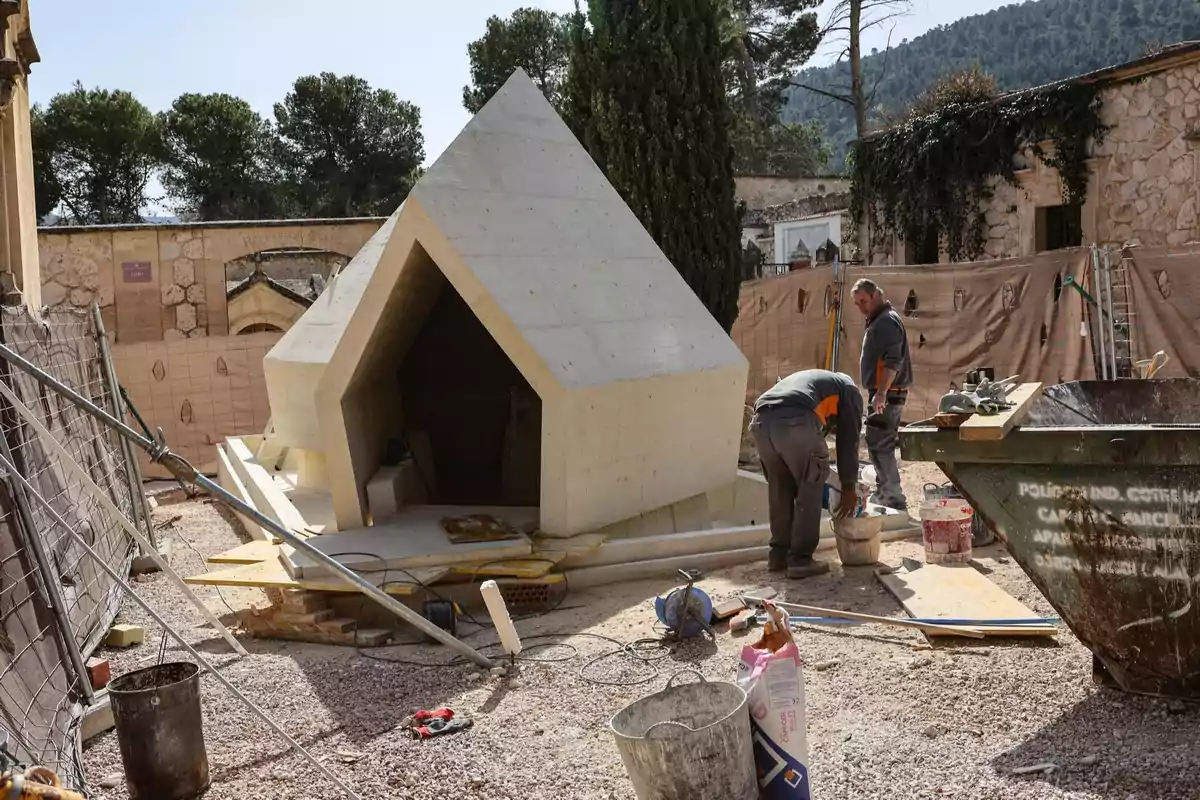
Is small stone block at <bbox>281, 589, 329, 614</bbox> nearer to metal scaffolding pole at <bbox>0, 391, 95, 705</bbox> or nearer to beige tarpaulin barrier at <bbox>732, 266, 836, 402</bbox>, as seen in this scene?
metal scaffolding pole at <bbox>0, 391, 95, 705</bbox>

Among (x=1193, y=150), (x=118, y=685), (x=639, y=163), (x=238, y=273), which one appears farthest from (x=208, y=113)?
(x=118, y=685)

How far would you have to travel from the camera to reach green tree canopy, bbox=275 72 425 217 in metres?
42.4

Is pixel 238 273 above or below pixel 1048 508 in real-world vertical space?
above

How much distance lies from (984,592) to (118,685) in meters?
4.35

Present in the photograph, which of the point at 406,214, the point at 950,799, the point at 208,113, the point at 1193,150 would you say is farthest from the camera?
the point at 208,113

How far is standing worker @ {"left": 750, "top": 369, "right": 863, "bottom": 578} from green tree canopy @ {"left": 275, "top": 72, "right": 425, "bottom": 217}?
121 ft

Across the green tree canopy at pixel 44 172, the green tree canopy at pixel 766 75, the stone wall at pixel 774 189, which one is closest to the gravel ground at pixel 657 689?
the stone wall at pixel 774 189

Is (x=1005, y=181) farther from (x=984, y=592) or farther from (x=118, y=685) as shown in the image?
(x=118, y=685)

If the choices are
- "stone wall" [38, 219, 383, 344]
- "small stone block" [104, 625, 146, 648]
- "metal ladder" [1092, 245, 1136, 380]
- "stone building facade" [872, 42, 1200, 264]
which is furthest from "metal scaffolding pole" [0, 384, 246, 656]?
"stone wall" [38, 219, 383, 344]

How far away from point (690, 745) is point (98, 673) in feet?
11.1

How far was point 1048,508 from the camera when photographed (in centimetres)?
426

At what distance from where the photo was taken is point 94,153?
39.0 m

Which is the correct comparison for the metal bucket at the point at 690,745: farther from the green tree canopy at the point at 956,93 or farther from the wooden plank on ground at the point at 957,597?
the green tree canopy at the point at 956,93

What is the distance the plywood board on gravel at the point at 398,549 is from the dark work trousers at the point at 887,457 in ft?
9.19
